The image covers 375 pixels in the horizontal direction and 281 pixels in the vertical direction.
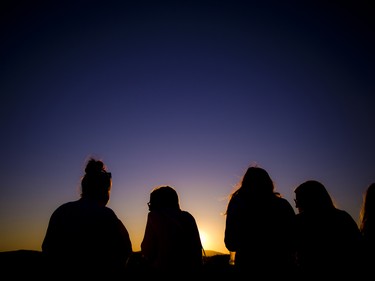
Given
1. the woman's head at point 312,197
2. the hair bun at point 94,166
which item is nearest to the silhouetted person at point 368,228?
the woman's head at point 312,197

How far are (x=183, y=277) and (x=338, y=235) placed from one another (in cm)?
217

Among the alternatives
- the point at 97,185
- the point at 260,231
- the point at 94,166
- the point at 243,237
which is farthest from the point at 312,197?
the point at 94,166

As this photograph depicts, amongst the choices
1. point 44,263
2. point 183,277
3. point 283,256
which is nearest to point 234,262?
point 283,256

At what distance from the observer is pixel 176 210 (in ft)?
12.9

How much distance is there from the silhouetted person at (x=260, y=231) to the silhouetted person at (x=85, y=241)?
4.22 feet

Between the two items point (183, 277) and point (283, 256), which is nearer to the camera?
point (283, 256)

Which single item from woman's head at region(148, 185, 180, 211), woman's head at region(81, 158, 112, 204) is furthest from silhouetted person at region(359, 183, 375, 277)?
woman's head at region(81, 158, 112, 204)

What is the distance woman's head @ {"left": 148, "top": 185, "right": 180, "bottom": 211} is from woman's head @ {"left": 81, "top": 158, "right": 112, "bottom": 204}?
41.3 inches

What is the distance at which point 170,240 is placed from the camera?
3.63m

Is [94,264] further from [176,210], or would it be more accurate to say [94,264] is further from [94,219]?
[176,210]

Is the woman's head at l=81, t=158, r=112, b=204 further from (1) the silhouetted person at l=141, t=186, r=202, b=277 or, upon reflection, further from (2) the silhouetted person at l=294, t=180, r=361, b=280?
(2) the silhouetted person at l=294, t=180, r=361, b=280

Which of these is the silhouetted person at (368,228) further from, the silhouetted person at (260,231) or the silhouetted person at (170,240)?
the silhouetted person at (170,240)

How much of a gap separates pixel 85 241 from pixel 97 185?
646mm

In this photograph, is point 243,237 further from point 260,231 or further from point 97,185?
point 97,185
